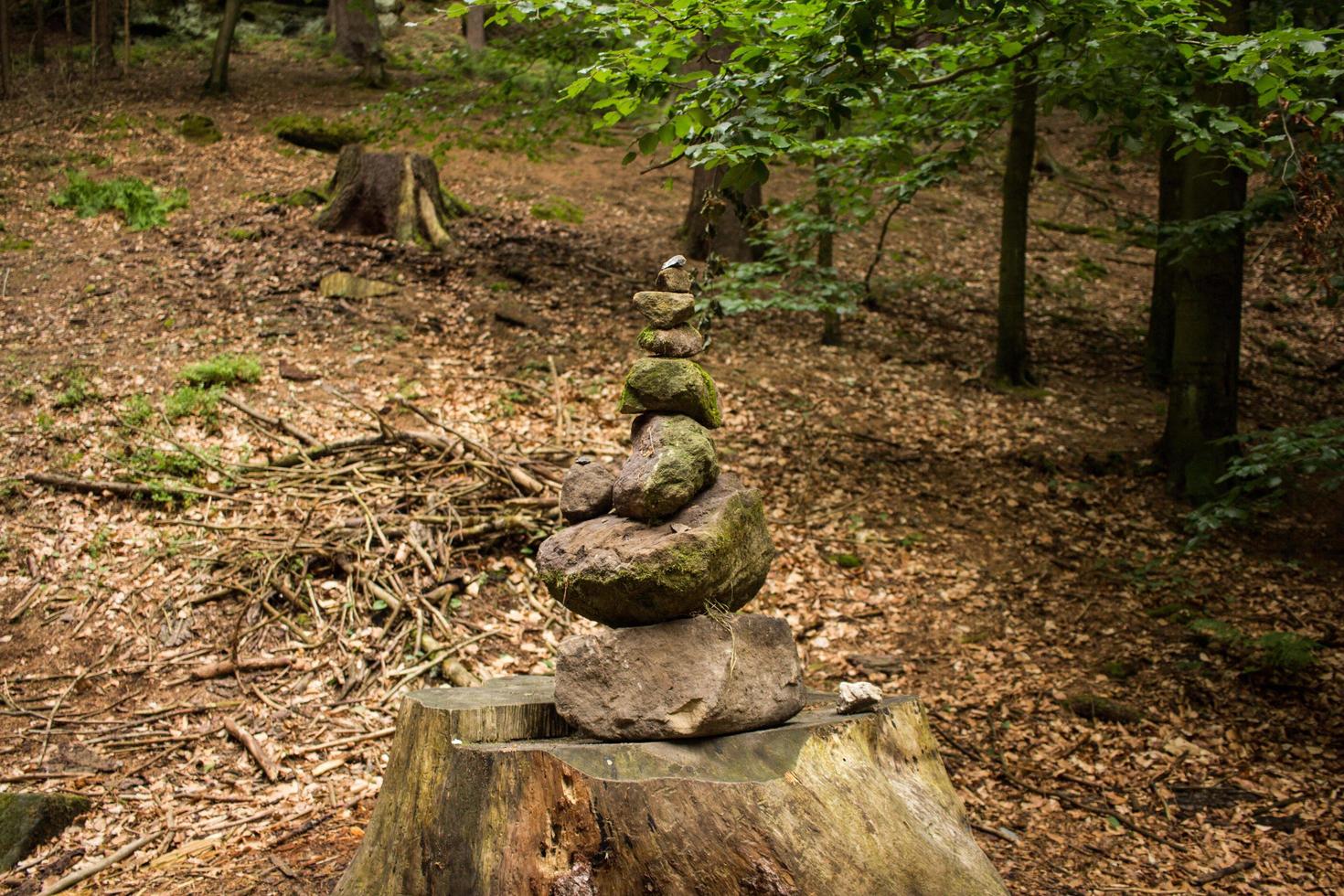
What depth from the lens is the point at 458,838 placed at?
3.24m

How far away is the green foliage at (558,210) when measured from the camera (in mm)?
13906

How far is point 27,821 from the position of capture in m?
4.44

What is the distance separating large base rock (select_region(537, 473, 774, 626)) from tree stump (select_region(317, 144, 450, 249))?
30.6ft

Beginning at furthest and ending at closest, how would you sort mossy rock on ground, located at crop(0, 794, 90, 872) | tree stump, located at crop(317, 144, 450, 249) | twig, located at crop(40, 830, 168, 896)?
1. tree stump, located at crop(317, 144, 450, 249)
2. mossy rock on ground, located at crop(0, 794, 90, 872)
3. twig, located at crop(40, 830, 168, 896)

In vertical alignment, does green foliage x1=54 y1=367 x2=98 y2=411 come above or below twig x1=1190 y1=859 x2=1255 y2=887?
above

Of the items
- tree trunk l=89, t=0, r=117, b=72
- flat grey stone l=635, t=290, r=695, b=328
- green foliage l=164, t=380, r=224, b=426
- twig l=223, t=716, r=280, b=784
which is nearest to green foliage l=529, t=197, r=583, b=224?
green foliage l=164, t=380, r=224, b=426

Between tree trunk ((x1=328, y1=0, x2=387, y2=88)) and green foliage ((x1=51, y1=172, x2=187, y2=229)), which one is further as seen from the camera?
tree trunk ((x1=328, y1=0, x2=387, y2=88))

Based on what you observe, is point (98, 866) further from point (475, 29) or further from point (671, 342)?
point (475, 29)

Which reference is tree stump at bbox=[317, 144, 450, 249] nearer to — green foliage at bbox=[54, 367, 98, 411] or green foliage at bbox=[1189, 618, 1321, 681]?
green foliage at bbox=[54, 367, 98, 411]

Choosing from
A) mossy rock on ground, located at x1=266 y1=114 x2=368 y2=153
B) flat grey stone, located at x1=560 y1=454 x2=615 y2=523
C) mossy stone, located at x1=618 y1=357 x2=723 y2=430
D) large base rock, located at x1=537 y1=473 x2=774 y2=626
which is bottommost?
large base rock, located at x1=537 y1=473 x2=774 y2=626

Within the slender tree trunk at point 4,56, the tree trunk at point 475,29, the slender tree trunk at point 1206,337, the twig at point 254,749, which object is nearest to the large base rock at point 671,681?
the twig at point 254,749

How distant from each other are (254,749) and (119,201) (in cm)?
962

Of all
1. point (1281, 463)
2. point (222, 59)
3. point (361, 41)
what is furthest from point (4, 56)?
point (1281, 463)

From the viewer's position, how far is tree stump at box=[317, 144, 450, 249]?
1180 cm
